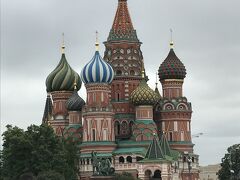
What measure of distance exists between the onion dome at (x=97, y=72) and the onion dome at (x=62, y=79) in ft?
27.1

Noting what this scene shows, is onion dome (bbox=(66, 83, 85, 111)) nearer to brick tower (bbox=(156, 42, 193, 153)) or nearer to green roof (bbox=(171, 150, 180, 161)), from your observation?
brick tower (bbox=(156, 42, 193, 153))

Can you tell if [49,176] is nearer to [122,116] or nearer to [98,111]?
[98,111]

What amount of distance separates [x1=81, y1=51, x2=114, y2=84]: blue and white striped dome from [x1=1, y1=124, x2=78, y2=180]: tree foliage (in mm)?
A: 10968

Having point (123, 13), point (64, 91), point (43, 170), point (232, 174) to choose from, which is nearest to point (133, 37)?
point (123, 13)

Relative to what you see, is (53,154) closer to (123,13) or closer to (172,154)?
(172,154)

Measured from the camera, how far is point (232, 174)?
84.3 meters

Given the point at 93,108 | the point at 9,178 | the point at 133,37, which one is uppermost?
the point at 133,37

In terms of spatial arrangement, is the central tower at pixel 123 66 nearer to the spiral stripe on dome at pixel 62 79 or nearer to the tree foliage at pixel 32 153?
the spiral stripe on dome at pixel 62 79

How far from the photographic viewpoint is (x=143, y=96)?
82188mm

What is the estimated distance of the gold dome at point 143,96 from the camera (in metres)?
82.2

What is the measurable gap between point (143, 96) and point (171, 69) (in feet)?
17.8

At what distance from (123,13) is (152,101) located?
448 inches

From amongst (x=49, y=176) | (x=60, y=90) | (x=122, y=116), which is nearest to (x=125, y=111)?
(x=122, y=116)

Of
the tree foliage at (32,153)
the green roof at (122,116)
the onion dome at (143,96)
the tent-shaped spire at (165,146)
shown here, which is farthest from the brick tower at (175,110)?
the tree foliage at (32,153)
